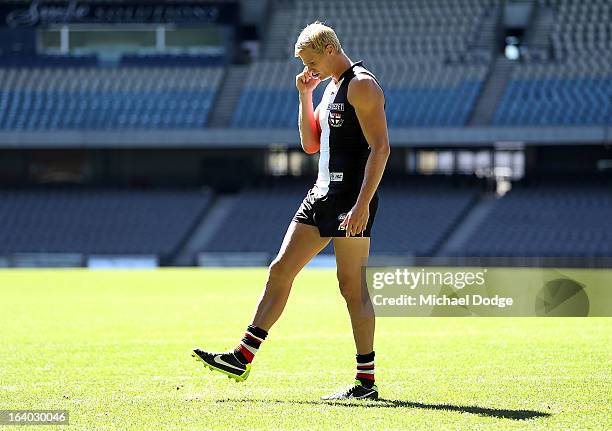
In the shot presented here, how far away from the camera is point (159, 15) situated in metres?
47.5

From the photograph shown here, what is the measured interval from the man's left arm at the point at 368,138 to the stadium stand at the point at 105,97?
1517 inches

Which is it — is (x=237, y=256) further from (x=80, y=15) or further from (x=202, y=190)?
(x=80, y=15)

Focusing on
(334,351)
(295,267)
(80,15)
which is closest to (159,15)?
(80,15)

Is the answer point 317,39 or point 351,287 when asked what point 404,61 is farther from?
point 351,287

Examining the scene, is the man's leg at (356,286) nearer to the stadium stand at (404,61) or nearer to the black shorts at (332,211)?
the black shorts at (332,211)

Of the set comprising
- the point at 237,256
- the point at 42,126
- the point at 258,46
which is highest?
the point at 258,46

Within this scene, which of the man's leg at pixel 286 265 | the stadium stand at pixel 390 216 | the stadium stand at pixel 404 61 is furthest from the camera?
the stadium stand at pixel 404 61

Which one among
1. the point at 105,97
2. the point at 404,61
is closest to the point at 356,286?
the point at 404,61

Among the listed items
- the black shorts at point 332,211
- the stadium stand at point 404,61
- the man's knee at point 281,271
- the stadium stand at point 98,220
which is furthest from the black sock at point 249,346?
the stadium stand at point 404,61

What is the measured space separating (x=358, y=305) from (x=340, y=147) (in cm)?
99

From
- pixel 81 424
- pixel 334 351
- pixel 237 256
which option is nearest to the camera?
pixel 81 424

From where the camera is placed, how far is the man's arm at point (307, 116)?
7859mm

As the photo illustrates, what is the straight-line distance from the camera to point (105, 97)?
153 ft

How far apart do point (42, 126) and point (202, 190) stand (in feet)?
21.4
